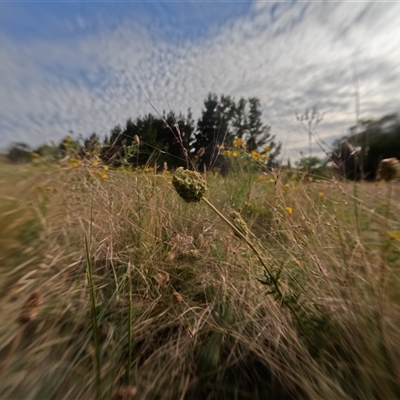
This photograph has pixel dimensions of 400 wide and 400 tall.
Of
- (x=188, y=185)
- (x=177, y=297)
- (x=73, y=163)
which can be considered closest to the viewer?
(x=188, y=185)

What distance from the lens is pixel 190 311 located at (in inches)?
41.2

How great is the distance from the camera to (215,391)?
2.56 ft

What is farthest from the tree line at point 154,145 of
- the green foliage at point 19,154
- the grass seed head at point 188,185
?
the grass seed head at point 188,185

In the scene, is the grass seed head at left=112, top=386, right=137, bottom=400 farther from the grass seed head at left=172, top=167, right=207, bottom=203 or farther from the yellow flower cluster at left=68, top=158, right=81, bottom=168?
the yellow flower cluster at left=68, top=158, right=81, bottom=168

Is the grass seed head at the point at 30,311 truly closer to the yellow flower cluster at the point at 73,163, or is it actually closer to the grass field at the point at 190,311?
the grass field at the point at 190,311

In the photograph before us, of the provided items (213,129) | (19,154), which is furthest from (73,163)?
(213,129)

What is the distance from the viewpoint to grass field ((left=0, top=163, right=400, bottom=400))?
70 cm

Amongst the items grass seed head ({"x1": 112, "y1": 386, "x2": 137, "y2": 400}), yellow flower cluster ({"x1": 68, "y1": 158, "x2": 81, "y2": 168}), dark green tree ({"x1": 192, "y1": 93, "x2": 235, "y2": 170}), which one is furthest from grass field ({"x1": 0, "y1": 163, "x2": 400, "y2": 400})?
dark green tree ({"x1": 192, "y1": 93, "x2": 235, "y2": 170})

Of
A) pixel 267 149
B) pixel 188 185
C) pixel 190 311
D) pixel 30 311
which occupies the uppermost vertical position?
pixel 267 149

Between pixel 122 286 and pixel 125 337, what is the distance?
223 millimetres

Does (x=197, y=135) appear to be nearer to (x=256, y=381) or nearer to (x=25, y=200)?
(x=25, y=200)

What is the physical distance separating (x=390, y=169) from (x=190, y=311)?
792 millimetres

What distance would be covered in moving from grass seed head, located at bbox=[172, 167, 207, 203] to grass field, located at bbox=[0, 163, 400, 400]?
10cm

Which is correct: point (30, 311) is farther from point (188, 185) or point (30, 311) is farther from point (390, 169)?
point (390, 169)
